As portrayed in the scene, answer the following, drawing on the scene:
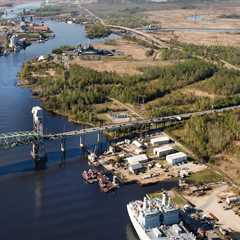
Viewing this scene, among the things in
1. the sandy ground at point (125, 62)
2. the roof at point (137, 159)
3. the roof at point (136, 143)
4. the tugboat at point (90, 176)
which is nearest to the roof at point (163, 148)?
the roof at point (137, 159)

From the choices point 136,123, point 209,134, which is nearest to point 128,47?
point 136,123

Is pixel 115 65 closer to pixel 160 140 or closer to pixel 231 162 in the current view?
pixel 160 140

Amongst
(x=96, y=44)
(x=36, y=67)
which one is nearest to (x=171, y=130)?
(x=36, y=67)

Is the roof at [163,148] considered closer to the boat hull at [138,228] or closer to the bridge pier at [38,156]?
the bridge pier at [38,156]

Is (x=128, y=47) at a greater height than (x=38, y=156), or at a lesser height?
lesser

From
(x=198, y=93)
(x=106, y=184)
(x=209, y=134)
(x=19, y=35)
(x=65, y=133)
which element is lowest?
Answer: (x=19, y=35)

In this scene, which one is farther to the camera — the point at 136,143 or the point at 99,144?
the point at 99,144
